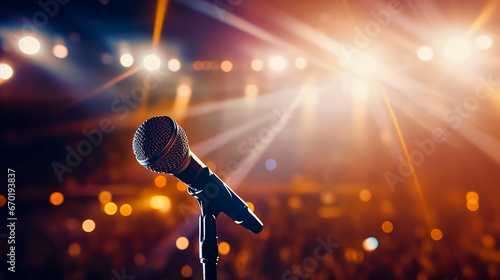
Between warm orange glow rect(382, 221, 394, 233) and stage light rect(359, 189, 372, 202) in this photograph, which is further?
stage light rect(359, 189, 372, 202)

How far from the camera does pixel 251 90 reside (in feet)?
15.5

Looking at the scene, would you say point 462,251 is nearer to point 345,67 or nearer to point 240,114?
point 345,67

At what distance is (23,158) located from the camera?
169 inches

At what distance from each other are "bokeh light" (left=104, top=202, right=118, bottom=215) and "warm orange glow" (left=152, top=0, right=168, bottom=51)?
239 centimetres

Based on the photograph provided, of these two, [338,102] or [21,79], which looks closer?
[21,79]

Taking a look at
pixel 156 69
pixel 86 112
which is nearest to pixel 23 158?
pixel 86 112

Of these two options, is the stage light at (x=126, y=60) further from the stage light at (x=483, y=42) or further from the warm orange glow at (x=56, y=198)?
the stage light at (x=483, y=42)

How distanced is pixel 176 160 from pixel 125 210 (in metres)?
4.03

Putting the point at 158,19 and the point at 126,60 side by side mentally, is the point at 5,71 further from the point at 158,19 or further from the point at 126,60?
the point at 158,19

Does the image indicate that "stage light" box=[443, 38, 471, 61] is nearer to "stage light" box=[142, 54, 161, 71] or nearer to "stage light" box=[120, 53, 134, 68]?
"stage light" box=[142, 54, 161, 71]

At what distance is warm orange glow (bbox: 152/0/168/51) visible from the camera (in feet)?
9.78

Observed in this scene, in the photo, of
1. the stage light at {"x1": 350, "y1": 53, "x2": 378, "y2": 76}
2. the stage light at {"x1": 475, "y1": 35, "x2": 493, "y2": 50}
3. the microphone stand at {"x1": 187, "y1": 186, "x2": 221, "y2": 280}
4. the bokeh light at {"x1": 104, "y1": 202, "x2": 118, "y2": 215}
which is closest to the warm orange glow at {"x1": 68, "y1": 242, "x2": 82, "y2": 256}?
the bokeh light at {"x1": 104, "y1": 202, "x2": 118, "y2": 215}

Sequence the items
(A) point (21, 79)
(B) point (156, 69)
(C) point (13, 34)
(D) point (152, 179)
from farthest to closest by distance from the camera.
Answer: (D) point (152, 179)
(A) point (21, 79)
(B) point (156, 69)
(C) point (13, 34)

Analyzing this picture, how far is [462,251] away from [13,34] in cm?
649
